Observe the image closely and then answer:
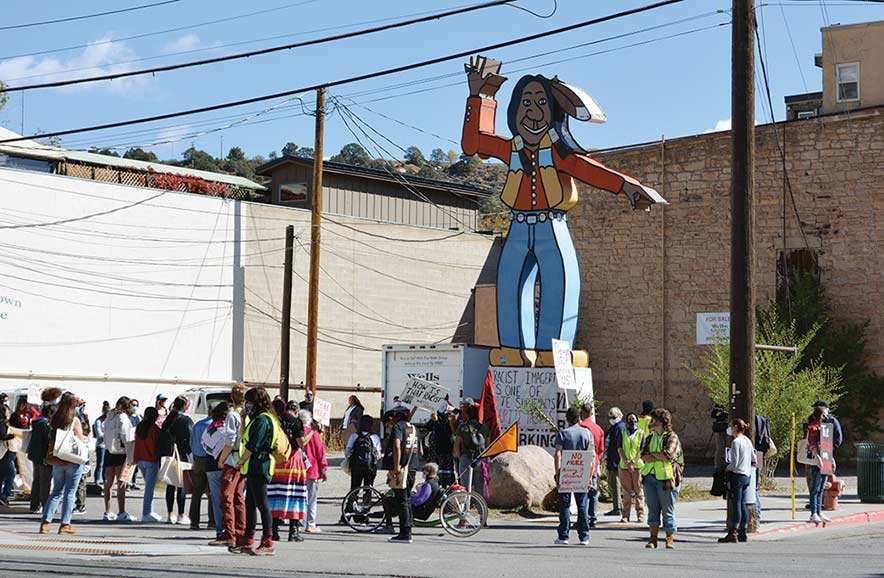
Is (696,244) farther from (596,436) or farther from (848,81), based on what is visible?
(596,436)

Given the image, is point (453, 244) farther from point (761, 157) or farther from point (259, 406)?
point (259, 406)

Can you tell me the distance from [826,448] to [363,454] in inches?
282

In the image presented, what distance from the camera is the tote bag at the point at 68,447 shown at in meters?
14.4

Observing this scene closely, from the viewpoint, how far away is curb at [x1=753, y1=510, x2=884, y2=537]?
17391 millimetres

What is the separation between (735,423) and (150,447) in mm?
8032

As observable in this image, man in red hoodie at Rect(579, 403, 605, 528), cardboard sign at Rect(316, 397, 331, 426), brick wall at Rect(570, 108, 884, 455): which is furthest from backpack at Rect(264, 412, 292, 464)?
brick wall at Rect(570, 108, 884, 455)

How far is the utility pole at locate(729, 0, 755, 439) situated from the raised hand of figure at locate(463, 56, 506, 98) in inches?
301

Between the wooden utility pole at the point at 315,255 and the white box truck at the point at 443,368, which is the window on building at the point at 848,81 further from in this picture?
the wooden utility pole at the point at 315,255

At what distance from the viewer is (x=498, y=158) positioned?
2483 centimetres

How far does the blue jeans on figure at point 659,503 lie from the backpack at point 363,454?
3976 millimetres

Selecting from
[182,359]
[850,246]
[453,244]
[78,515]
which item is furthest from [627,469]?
[453,244]

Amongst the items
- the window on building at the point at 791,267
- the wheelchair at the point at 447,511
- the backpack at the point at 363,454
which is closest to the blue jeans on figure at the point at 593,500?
the wheelchair at the point at 447,511

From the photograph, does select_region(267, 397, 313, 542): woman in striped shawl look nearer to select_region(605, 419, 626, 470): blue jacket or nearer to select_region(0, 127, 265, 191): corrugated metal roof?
select_region(605, 419, 626, 470): blue jacket

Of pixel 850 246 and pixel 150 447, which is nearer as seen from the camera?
pixel 150 447
